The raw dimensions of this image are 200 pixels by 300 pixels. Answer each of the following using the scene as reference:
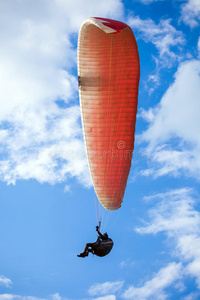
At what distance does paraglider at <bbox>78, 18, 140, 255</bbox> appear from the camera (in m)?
22.0

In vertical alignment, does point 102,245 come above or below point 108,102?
below

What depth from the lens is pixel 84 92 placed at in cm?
2314

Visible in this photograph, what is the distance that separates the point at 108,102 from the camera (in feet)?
74.3

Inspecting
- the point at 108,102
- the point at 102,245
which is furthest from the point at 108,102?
the point at 102,245

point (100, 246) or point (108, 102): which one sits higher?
point (108, 102)

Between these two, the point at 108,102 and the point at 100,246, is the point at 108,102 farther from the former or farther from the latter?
the point at 100,246

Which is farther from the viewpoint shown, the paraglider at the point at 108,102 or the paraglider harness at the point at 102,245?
the paraglider harness at the point at 102,245

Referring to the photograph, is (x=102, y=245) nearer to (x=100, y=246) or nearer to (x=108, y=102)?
(x=100, y=246)

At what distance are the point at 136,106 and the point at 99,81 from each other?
229 cm

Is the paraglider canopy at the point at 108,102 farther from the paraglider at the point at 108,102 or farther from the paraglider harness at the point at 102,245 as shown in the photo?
the paraglider harness at the point at 102,245

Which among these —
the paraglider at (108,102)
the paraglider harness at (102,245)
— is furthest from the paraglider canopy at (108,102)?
the paraglider harness at (102,245)

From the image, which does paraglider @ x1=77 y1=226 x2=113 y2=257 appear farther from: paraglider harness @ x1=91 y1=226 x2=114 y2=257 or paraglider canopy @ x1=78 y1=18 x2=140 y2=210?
paraglider canopy @ x1=78 y1=18 x2=140 y2=210

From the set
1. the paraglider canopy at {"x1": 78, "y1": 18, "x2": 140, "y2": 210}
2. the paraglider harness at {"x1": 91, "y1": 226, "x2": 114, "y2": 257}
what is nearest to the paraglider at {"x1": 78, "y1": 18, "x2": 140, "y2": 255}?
the paraglider canopy at {"x1": 78, "y1": 18, "x2": 140, "y2": 210}

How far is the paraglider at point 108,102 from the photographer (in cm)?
2202
